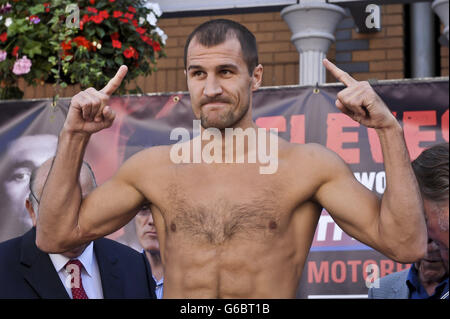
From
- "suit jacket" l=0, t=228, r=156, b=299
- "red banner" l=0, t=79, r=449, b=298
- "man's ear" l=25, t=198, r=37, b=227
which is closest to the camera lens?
"suit jacket" l=0, t=228, r=156, b=299

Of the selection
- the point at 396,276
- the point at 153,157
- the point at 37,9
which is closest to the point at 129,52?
the point at 37,9

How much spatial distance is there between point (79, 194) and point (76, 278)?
1.49 metres

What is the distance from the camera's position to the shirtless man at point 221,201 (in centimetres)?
336

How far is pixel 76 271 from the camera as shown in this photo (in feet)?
15.9

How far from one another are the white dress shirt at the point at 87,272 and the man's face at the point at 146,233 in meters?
0.47

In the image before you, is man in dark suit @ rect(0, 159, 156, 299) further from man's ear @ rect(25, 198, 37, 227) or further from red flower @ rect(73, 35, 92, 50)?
red flower @ rect(73, 35, 92, 50)

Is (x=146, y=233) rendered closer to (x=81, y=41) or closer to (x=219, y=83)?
(x=81, y=41)

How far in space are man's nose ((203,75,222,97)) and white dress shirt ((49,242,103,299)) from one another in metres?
1.92

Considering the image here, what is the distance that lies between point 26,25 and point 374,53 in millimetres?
3495

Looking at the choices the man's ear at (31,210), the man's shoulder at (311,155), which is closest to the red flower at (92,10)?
the man's ear at (31,210)

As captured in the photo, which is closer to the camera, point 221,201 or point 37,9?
point 221,201

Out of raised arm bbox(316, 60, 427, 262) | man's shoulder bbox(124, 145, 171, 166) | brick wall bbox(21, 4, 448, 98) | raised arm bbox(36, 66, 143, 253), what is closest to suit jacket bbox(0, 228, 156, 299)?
raised arm bbox(36, 66, 143, 253)

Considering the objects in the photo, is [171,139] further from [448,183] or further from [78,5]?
[448,183]

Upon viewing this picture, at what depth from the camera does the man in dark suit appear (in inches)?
185
